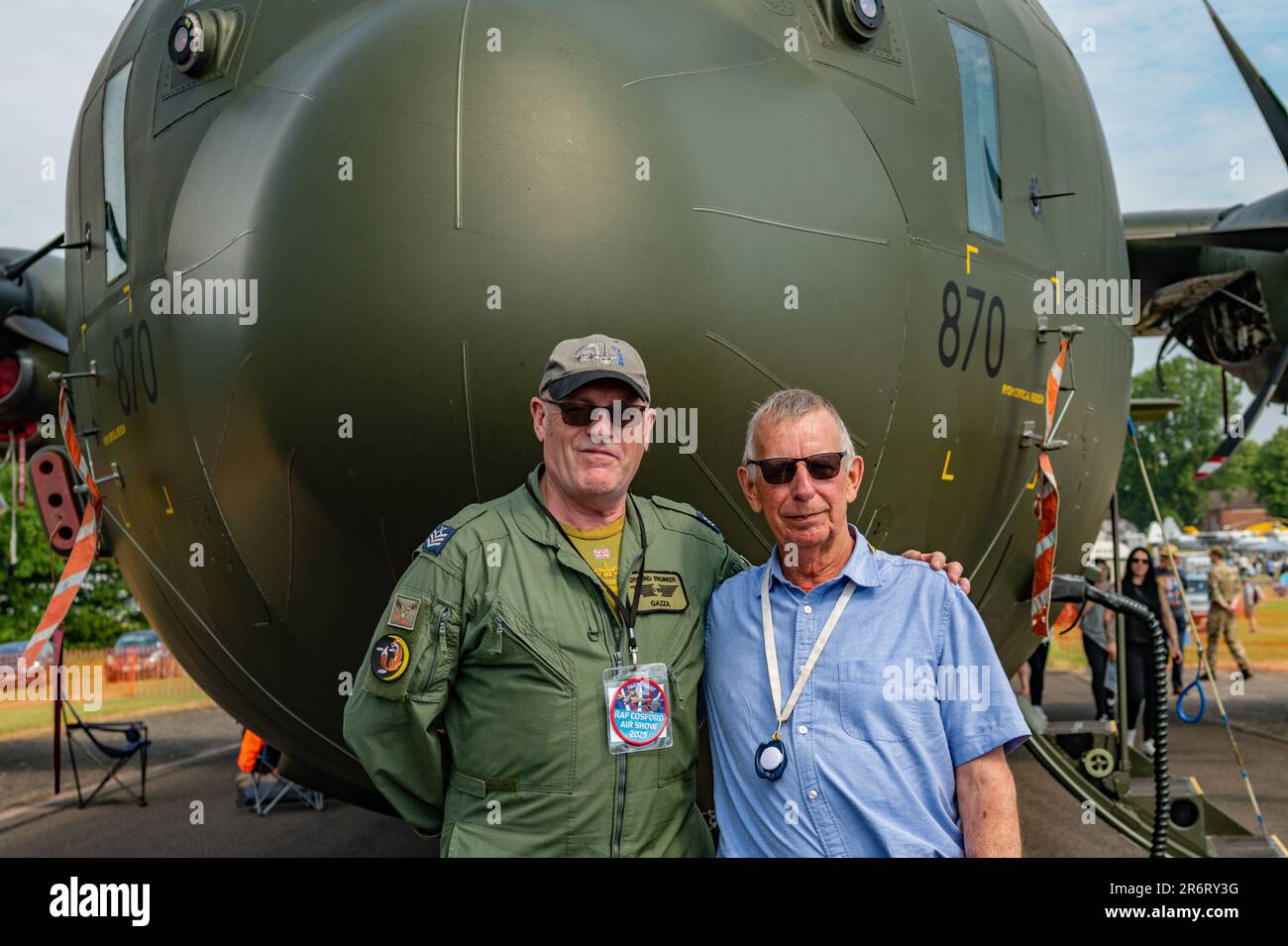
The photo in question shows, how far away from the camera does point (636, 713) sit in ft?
7.45

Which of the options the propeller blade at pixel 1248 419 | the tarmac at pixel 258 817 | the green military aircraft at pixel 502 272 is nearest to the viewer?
the green military aircraft at pixel 502 272

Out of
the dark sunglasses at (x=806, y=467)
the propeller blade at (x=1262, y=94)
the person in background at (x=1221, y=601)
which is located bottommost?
the person in background at (x=1221, y=601)

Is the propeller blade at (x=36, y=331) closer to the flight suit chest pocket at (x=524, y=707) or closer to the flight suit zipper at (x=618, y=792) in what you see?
the flight suit chest pocket at (x=524, y=707)

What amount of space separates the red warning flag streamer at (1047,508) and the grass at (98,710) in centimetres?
1025

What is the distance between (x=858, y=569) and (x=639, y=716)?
0.53m

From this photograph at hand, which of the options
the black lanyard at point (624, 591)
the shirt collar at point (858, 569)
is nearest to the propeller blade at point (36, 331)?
the black lanyard at point (624, 591)

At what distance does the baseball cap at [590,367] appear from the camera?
7.50ft

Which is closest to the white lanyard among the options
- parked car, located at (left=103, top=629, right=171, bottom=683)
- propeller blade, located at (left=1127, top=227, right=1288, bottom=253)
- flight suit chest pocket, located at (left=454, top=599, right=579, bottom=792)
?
flight suit chest pocket, located at (left=454, top=599, right=579, bottom=792)

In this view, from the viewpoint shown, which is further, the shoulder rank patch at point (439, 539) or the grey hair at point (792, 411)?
the shoulder rank patch at point (439, 539)

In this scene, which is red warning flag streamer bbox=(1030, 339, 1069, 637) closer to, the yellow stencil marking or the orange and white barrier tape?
the yellow stencil marking

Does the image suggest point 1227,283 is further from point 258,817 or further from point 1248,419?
point 258,817

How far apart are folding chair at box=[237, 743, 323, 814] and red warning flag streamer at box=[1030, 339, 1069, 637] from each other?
589 centimetres

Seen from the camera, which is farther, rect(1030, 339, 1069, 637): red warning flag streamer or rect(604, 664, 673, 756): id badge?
rect(1030, 339, 1069, 637): red warning flag streamer

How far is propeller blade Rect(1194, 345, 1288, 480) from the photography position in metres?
6.75
